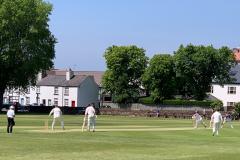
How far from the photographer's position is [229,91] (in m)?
128

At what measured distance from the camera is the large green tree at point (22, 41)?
91188 mm

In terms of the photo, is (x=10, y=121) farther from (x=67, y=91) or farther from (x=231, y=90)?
(x=67, y=91)

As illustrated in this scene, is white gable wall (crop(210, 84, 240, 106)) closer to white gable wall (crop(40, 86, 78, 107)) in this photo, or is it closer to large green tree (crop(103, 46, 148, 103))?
large green tree (crop(103, 46, 148, 103))

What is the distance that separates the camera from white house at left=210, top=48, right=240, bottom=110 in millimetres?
127250

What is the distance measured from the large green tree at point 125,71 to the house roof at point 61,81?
453 inches

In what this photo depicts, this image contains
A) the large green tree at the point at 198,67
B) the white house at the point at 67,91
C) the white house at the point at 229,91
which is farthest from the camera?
the white house at the point at 67,91

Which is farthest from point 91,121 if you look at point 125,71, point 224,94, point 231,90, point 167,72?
point 224,94

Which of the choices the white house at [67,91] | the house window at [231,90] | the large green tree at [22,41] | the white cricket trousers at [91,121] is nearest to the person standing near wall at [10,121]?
the white cricket trousers at [91,121]

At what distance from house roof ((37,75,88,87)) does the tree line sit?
38.0ft

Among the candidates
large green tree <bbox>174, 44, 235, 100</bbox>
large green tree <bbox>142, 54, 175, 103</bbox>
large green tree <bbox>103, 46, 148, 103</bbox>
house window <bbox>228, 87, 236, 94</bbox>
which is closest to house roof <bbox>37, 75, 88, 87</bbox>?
large green tree <bbox>103, 46, 148, 103</bbox>

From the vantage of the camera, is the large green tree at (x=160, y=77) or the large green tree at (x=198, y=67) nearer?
the large green tree at (x=160, y=77)

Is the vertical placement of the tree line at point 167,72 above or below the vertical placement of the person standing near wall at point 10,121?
above

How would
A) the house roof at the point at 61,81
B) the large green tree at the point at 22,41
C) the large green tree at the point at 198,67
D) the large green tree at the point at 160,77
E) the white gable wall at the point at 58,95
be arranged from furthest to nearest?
the house roof at the point at 61,81
the white gable wall at the point at 58,95
the large green tree at the point at 198,67
the large green tree at the point at 160,77
the large green tree at the point at 22,41

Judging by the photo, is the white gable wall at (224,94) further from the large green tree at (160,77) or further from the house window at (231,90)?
the large green tree at (160,77)
